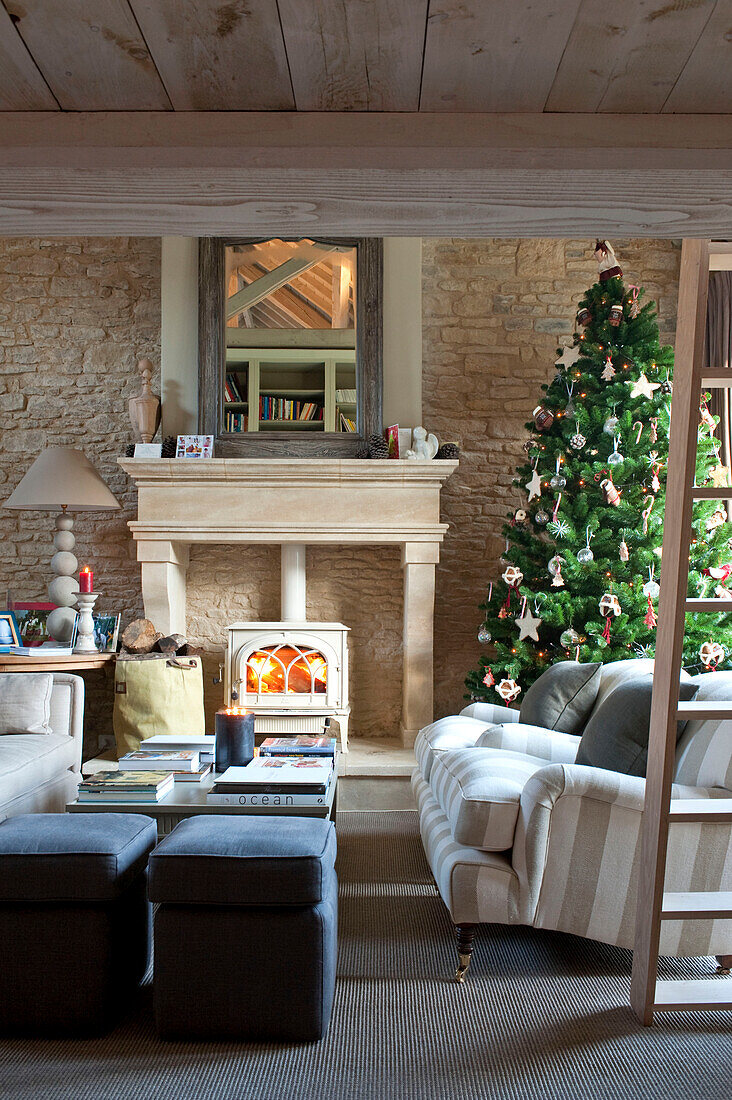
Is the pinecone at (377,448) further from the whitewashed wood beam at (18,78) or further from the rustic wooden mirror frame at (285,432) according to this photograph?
the whitewashed wood beam at (18,78)

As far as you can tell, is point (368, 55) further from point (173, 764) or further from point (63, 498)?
point (63, 498)

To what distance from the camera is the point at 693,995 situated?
2217 millimetres

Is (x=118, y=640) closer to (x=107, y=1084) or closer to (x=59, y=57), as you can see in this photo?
(x=107, y=1084)

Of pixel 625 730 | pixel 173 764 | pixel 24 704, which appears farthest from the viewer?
pixel 24 704

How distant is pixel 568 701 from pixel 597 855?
50.2 inches

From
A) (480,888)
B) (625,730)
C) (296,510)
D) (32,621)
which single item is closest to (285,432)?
(296,510)

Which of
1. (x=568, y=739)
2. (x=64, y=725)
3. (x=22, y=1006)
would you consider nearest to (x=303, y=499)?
(x=64, y=725)

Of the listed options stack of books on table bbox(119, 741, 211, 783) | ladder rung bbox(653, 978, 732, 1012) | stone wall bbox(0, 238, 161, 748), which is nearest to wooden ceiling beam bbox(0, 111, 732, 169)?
ladder rung bbox(653, 978, 732, 1012)

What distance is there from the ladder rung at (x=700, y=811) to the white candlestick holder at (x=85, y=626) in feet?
12.1

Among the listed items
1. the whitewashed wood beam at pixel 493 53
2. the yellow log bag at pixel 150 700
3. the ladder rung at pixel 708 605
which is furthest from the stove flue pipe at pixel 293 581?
the whitewashed wood beam at pixel 493 53

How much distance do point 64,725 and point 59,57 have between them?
11.2 ft

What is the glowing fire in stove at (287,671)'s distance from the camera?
519cm

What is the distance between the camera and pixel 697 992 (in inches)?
87.7

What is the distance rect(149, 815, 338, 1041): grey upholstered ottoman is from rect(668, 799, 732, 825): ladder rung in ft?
2.91
